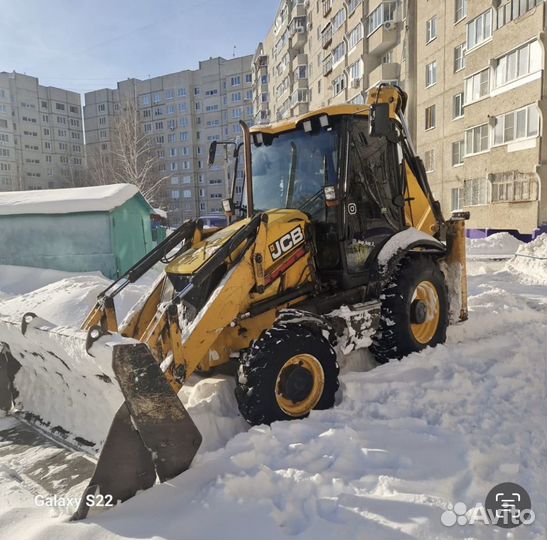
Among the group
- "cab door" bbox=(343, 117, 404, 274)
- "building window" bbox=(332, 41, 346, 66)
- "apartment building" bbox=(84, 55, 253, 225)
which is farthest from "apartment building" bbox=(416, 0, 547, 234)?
"apartment building" bbox=(84, 55, 253, 225)

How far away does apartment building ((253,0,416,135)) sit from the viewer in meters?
26.6

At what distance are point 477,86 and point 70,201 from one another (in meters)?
18.2

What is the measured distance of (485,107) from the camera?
64.2ft

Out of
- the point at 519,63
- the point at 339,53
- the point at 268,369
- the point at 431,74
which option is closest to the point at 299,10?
the point at 339,53

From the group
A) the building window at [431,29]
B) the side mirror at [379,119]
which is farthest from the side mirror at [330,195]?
the building window at [431,29]

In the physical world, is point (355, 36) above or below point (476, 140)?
above

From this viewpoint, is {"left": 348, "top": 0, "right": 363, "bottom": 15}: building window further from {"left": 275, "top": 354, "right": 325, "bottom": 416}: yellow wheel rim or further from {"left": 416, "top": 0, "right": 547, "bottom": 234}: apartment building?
{"left": 275, "top": 354, "right": 325, "bottom": 416}: yellow wheel rim

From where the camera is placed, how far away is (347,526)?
2.32 meters

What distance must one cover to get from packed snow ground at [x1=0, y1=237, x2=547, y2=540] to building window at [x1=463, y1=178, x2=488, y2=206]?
1789 centimetres

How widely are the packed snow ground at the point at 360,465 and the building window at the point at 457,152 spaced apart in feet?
66.5

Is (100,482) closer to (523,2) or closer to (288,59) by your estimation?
(523,2)

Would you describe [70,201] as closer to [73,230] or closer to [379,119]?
[73,230]

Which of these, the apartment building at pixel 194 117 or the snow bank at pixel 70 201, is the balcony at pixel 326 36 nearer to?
the apartment building at pixel 194 117

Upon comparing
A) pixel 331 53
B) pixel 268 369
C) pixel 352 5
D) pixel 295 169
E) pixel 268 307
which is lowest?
pixel 268 369
